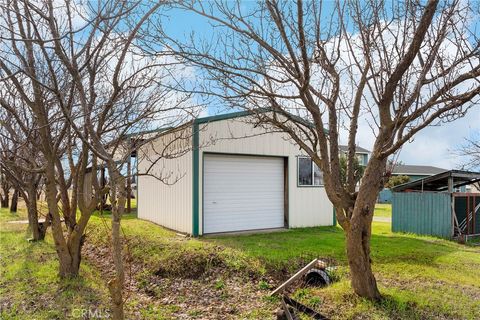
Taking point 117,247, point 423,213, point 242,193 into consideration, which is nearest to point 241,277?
point 117,247

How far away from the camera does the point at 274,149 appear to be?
11.9 metres

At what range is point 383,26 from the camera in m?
5.19

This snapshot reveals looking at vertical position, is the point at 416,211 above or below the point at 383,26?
below

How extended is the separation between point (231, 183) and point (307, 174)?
3066 millimetres

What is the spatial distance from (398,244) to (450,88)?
22.8 ft

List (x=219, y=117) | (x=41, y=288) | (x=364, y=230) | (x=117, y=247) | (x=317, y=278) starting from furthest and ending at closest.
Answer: (x=219, y=117) < (x=317, y=278) < (x=41, y=288) < (x=364, y=230) < (x=117, y=247)

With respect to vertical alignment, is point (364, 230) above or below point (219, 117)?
below

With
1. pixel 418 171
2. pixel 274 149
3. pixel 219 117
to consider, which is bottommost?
pixel 418 171

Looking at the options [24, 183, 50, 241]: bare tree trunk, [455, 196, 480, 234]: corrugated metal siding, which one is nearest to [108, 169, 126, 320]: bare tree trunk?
[24, 183, 50, 241]: bare tree trunk

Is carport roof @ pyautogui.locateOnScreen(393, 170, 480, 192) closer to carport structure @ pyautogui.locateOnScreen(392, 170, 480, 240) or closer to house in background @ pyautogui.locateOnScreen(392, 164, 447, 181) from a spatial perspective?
carport structure @ pyautogui.locateOnScreen(392, 170, 480, 240)

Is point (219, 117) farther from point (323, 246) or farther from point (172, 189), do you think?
point (323, 246)

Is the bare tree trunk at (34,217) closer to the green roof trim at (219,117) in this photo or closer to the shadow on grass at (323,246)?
the shadow on grass at (323,246)

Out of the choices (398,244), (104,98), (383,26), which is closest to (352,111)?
(383,26)

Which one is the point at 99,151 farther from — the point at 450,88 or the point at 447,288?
the point at 447,288
